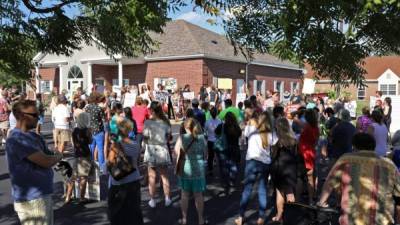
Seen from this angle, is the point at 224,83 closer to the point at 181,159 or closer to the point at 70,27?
the point at 181,159

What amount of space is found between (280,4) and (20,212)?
2806 millimetres

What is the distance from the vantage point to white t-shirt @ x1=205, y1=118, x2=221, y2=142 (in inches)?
365

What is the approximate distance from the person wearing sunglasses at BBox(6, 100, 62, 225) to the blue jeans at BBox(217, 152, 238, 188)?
5.03 m

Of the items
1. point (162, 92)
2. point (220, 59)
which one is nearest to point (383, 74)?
point (220, 59)

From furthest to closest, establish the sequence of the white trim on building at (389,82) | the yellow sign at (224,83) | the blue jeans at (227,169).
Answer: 1. the white trim on building at (389,82)
2. the yellow sign at (224,83)
3. the blue jeans at (227,169)

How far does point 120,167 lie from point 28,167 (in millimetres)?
1481

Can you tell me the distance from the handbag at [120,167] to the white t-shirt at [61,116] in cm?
682

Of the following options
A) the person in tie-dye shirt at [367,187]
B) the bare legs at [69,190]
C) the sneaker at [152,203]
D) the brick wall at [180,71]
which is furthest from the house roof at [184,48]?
the person in tie-dye shirt at [367,187]

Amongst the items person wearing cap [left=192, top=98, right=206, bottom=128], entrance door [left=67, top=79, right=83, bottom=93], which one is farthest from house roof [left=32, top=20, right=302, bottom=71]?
person wearing cap [left=192, top=98, right=206, bottom=128]

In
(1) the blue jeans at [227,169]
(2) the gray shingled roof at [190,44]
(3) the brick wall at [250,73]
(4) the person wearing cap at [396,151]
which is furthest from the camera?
(3) the brick wall at [250,73]

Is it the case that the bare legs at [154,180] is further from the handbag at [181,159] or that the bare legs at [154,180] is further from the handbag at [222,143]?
the handbag at [222,143]

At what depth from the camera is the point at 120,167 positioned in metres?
5.04

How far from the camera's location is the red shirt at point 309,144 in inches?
285

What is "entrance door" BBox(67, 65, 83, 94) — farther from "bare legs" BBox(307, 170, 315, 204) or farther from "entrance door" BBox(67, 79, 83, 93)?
"bare legs" BBox(307, 170, 315, 204)
